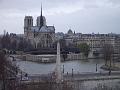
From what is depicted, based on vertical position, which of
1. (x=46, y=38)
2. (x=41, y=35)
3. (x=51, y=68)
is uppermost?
(x=41, y=35)

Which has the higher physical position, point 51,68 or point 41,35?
point 41,35

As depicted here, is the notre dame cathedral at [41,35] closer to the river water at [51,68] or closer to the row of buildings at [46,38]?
the row of buildings at [46,38]

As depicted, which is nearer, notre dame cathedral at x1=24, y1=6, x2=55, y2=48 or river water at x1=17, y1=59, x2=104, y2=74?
river water at x1=17, y1=59, x2=104, y2=74

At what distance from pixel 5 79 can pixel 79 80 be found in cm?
405

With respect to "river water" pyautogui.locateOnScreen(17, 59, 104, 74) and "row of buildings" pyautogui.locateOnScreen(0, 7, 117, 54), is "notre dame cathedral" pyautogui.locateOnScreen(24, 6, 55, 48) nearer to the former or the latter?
"row of buildings" pyautogui.locateOnScreen(0, 7, 117, 54)

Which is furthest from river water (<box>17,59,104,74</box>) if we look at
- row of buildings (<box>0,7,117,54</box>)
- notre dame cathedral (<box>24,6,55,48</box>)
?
notre dame cathedral (<box>24,6,55,48</box>)

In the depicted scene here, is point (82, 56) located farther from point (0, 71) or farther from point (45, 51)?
point (0, 71)

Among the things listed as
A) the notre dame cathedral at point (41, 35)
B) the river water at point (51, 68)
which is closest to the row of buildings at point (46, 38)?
the notre dame cathedral at point (41, 35)

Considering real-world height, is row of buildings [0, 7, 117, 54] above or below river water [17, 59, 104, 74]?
above

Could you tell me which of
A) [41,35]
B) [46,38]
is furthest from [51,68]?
[41,35]

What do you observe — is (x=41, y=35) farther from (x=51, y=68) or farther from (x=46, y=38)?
(x=51, y=68)

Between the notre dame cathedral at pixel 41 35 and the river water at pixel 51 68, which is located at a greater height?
the notre dame cathedral at pixel 41 35

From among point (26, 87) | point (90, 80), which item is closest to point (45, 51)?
point (90, 80)

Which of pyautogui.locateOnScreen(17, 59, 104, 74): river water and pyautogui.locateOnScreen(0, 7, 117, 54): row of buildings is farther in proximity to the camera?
pyautogui.locateOnScreen(0, 7, 117, 54): row of buildings
